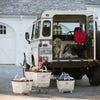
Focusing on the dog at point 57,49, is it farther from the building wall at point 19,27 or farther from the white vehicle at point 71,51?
the building wall at point 19,27

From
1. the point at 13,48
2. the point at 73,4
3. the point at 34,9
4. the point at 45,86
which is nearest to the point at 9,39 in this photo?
the point at 13,48

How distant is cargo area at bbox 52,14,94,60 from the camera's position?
1249cm

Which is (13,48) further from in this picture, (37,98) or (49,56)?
(37,98)

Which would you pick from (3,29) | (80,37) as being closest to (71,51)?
(80,37)

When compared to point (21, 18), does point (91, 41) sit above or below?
below

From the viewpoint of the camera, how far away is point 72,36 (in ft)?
45.6

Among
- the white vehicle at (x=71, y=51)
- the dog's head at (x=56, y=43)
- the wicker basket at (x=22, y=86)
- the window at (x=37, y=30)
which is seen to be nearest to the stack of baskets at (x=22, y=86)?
the wicker basket at (x=22, y=86)

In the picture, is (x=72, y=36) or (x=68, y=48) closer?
(x=68, y=48)

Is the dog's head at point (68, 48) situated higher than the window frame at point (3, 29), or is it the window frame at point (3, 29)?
the window frame at point (3, 29)

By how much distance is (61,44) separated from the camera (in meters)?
13.4

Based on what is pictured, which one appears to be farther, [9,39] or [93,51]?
[9,39]

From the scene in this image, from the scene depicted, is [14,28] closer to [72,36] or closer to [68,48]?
[72,36]

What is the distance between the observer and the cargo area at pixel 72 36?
41.0 ft

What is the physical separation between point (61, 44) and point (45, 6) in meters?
14.7
